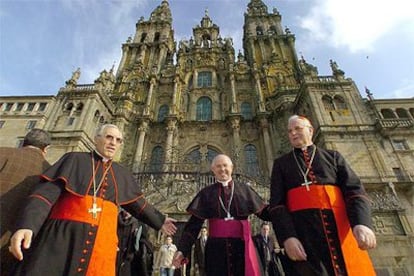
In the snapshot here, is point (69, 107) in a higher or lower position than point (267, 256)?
higher

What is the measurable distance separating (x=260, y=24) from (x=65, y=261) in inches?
1382

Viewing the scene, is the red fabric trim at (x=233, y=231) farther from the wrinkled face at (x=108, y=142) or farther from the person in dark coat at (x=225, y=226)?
the wrinkled face at (x=108, y=142)

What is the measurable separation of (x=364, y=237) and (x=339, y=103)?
708 inches

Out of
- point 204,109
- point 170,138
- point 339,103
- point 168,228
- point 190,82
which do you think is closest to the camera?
point 168,228

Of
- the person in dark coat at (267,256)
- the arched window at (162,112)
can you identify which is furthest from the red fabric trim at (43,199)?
the arched window at (162,112)

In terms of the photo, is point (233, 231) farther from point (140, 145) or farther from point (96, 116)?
point (96, 116)

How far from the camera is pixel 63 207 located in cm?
254

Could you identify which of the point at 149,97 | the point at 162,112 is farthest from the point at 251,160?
the point at 149,97

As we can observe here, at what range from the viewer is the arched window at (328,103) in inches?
688

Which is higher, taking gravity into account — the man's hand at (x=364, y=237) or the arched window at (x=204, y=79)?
the arched window at (x=204, y=79)

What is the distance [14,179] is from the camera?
3.09 metres

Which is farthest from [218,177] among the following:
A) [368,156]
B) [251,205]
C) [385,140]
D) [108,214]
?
[385,140]

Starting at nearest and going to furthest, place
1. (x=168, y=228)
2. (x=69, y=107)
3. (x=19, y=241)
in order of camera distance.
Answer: (x=19, y=241) < (x=168, y=228) < (x=69, y=107)

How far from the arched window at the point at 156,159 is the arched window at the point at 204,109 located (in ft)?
16.4
